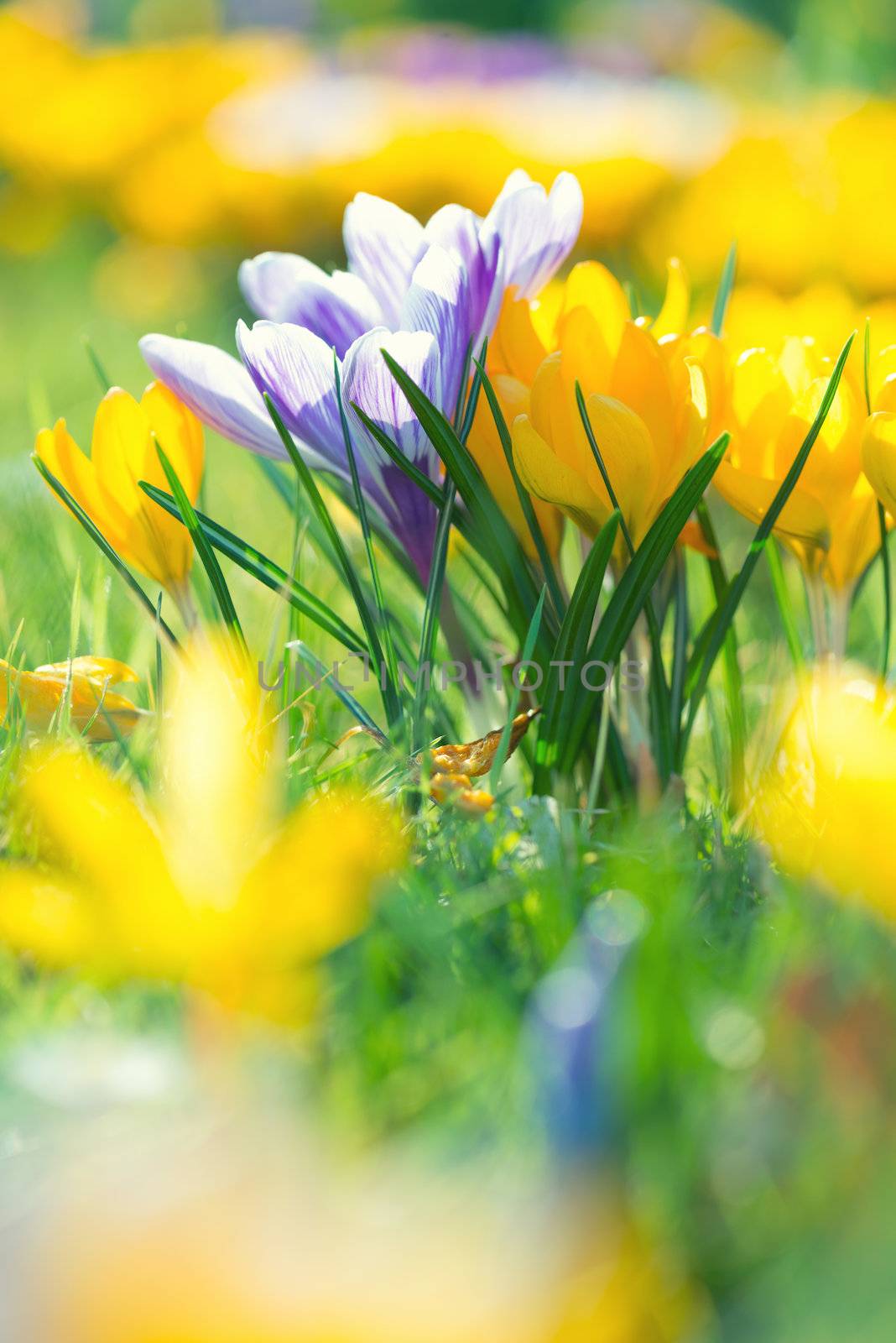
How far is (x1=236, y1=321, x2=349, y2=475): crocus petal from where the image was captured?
0.47 metres

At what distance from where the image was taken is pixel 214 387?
0.50 meters

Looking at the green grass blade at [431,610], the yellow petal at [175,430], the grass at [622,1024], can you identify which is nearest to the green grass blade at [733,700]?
the grass at [622,1024]

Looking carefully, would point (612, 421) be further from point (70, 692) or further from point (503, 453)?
point (70, 692)

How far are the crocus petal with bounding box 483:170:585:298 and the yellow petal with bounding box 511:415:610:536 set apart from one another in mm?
91

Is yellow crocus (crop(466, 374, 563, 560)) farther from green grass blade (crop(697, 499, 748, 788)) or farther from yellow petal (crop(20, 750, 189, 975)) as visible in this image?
yellow petal (crop(20, 750, 189, 975))

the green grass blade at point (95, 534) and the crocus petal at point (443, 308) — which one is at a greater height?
the crocus petal at point (443, 308)

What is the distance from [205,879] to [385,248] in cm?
28

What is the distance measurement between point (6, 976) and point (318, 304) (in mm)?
277

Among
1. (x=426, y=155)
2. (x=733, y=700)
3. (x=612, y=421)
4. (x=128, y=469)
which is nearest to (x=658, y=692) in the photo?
(x=733, y=700)

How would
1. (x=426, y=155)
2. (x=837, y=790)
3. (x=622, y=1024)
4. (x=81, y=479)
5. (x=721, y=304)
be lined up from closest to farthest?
1. (x=622, y=1024)
2. (x=837, y=790)
3. (x=81, y=479)
4. (x=721, y=304)
5. (x=426, y=155)

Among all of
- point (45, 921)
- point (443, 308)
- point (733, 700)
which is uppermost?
point (443, 308)

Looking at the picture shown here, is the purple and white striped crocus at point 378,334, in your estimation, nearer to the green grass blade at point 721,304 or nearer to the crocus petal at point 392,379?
the crocus petal at point 392,379

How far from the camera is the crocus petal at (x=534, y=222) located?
51cm

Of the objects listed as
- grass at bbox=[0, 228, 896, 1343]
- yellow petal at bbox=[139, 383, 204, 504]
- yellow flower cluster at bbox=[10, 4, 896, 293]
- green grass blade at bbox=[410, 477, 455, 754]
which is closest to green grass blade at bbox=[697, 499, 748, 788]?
grass at bbox=[0, 228, 896, 1343]
